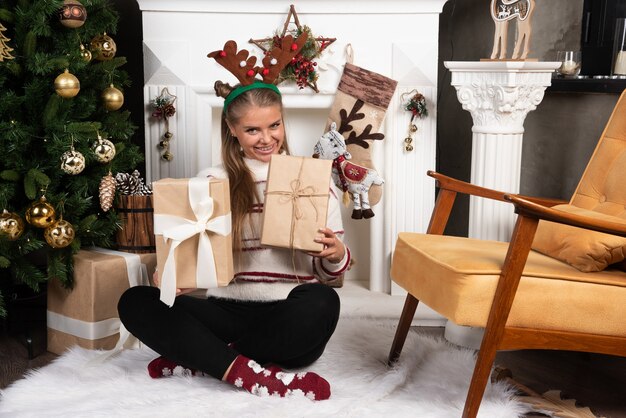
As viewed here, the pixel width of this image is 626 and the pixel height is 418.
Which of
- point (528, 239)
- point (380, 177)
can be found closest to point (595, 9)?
point (380, 177)

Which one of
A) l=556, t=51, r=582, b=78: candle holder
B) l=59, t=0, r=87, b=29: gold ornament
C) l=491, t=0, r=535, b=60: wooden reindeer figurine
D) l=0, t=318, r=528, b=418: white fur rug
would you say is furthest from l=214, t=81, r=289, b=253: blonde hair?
l=556, t=51, r=582, b=78: candle holder

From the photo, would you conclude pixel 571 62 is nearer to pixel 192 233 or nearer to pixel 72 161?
pixel 192 233

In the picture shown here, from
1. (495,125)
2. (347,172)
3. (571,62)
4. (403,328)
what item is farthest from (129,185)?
(571,62)

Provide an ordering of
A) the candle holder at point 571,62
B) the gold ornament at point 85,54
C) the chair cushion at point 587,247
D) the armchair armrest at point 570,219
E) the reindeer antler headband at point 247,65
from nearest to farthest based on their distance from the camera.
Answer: the armchair armrest at point 570,219, the chair cushion at point 587,247, the reindeer antler headband at point 247,65, the gold ornament at point 85,54, the candle holder at point 571,62

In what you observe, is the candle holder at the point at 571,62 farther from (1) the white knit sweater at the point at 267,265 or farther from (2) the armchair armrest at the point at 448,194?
(1) the white knit sweater at the point at 267,265

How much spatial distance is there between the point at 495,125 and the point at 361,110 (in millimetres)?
543

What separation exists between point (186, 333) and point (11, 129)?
2.81ft

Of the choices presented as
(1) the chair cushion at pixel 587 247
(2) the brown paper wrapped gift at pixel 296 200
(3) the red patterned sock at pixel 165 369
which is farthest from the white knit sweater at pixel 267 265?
(1) the chair cushion at pixel 587 247

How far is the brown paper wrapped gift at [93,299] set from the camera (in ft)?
8.20

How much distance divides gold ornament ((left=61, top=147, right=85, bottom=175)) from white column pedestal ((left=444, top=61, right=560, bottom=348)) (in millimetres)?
1255

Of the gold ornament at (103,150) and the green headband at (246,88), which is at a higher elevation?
the green headband at (246,88)

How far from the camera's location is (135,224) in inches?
104

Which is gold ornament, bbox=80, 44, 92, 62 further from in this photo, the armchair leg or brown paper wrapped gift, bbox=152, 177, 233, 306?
the armchair leg

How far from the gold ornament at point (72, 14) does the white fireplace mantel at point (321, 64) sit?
1.82ft
